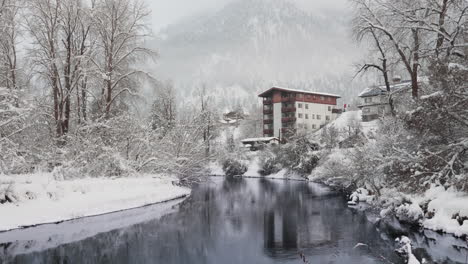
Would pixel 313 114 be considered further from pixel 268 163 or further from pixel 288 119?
pixel 268 163

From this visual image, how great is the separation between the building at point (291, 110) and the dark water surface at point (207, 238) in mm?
55722

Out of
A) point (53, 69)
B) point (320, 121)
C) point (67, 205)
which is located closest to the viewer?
point (67, 205)

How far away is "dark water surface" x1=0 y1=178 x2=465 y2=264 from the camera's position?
1286 cm

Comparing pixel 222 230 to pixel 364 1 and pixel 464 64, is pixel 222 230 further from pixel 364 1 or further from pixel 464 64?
pixel 364 1

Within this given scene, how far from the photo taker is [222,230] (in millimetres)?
17328

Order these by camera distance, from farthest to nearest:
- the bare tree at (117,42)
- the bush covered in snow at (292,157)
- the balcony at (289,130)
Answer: the balcony at (289,130)
the bush covered in snow at (292,157)
the bare tree at (117,42)

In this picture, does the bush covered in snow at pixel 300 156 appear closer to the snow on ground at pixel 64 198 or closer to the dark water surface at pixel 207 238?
the dark water surface at pixel 207 238

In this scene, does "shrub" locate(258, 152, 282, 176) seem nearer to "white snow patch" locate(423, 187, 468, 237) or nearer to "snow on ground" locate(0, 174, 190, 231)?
"snow on ground" locate(0, 174, 190, 231)

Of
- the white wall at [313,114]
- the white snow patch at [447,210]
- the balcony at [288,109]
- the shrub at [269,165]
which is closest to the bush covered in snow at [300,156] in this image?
the shrub at [269,165]

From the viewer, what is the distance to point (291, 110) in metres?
78.0

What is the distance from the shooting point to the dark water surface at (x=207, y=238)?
1286 centimetres

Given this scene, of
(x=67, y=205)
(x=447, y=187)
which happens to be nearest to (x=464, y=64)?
(x=447, y=187)

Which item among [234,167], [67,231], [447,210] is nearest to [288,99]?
[234,167]

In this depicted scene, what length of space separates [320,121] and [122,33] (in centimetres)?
6250
